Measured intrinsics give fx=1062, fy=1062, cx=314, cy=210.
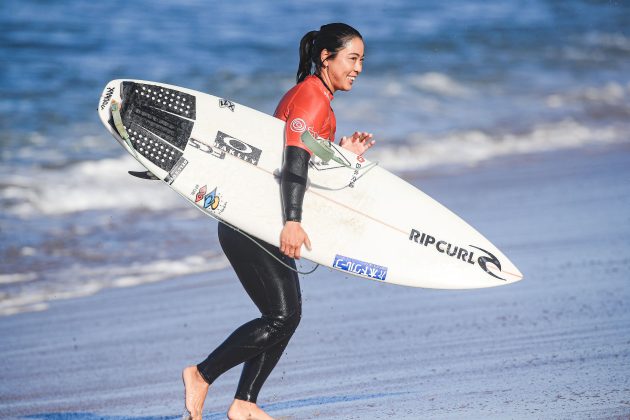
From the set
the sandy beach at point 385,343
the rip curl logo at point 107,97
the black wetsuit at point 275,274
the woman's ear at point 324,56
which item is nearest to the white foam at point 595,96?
the sandy beach at point 385,343

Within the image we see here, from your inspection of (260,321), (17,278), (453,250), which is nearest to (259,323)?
(260,321)

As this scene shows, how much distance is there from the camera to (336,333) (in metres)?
5.93

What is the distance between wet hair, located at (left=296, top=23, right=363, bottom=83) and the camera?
4254mm

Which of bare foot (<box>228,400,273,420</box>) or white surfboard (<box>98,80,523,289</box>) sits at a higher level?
white surfboard (<box>98,80,523,289</box>)

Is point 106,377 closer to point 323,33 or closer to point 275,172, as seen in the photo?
point 275,172

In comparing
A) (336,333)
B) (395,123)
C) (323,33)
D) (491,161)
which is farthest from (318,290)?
(395,123)

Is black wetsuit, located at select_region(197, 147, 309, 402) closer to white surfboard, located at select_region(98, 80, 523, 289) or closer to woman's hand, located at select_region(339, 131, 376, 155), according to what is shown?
white surfboard, located at select_region(98, 80, 523, 289)

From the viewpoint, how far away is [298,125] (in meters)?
4.09

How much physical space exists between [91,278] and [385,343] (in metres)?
2.72

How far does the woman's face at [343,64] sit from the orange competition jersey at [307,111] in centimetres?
6

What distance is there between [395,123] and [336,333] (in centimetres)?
711

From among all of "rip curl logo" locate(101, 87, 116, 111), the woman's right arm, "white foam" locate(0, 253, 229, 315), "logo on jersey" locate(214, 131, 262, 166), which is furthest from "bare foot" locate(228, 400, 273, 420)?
"white foam" locate(0, 253, 229, 315)

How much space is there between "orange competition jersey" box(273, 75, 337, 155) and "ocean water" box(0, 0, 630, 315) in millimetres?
3427

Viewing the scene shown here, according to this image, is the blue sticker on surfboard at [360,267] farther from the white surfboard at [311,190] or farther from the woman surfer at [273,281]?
the woman surfer at [273,281]
